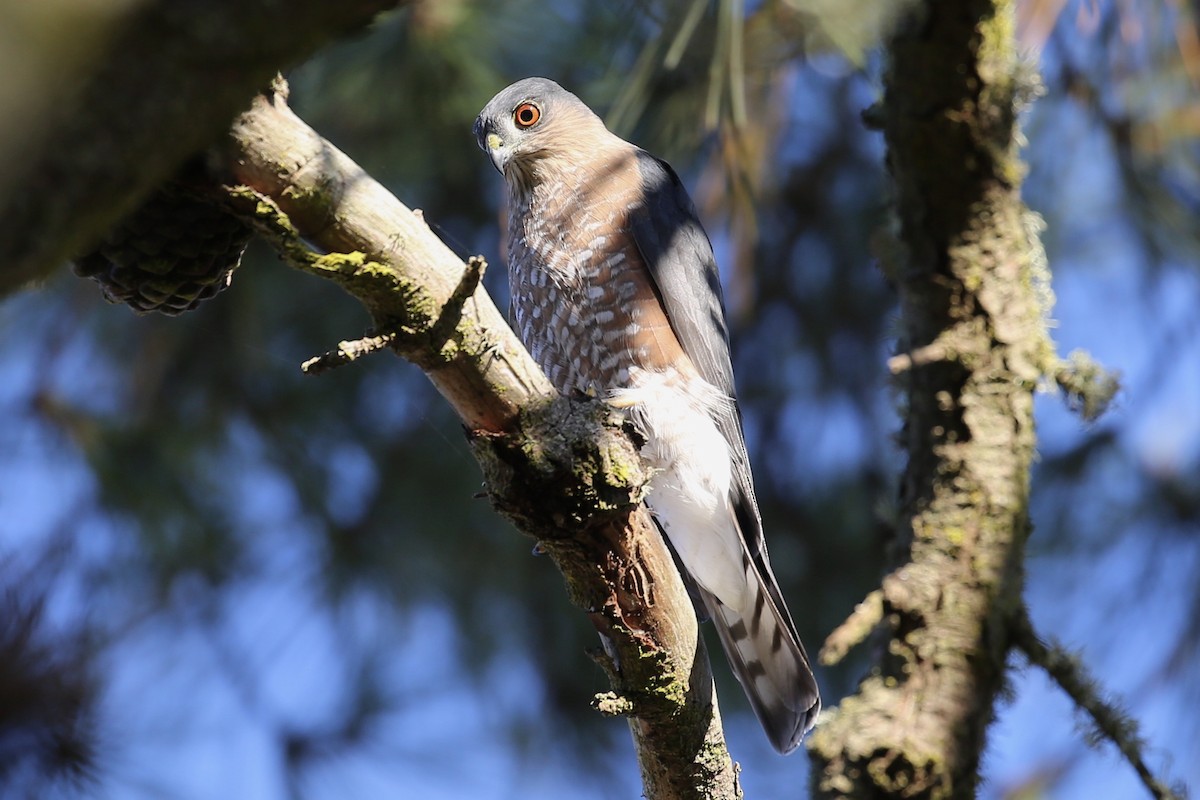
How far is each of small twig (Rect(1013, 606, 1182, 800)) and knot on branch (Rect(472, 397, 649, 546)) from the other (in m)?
1.38

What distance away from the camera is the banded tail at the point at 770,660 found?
8.29 feet

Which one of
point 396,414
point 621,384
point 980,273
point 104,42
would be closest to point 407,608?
point 396,414

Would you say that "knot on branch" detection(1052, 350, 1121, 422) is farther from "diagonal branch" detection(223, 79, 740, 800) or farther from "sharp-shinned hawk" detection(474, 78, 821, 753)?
"diagonal branch" detection(223, 79, 740, 800)

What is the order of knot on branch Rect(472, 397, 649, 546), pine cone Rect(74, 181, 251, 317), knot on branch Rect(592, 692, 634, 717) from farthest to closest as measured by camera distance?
knot on branch Rect(592, 692, 634, 717) → knot on branch Rect(472, 397, 649, 546) → pine cone Rect(74, 181, 251, 317)

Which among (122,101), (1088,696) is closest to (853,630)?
(1088,696)

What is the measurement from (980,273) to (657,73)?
1320 mm

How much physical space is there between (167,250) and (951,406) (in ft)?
6.51

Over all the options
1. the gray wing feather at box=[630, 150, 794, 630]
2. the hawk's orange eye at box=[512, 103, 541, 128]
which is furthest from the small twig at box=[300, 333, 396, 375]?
the hawk's orange eye at box=[512, 103, 541, 128]

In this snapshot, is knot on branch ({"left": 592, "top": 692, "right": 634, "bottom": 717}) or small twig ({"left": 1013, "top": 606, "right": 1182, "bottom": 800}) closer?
knot on branch ({"left": 592, "top": 692, "right": 634, "bottom": 717})

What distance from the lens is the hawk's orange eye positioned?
10.4 ft

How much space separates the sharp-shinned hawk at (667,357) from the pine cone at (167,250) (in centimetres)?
125

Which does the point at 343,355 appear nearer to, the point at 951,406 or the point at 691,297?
the point at 691,297

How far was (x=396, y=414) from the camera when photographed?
14.7ft

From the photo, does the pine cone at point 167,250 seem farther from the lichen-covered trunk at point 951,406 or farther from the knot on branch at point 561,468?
the lichen-covered trunk at point 951,406
